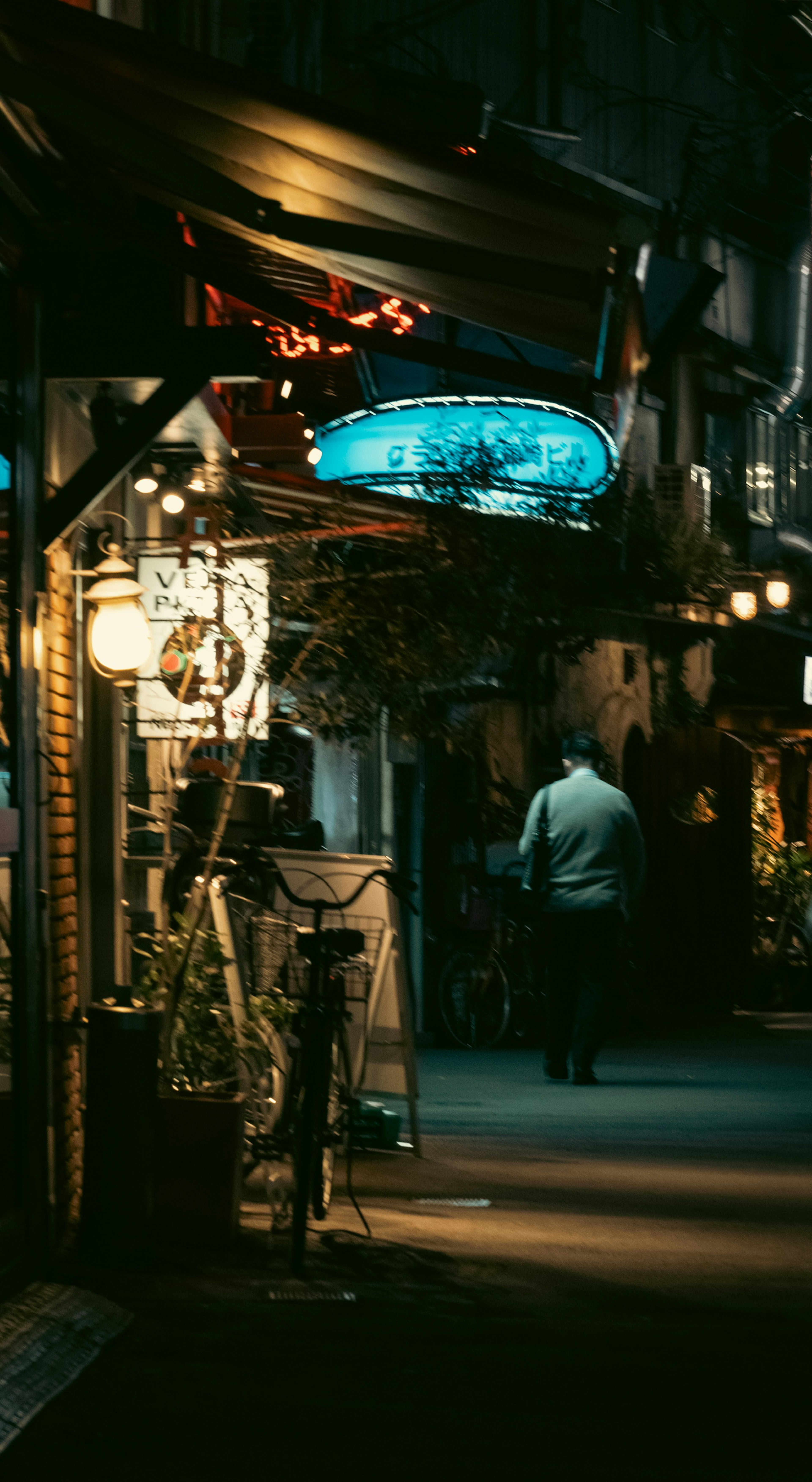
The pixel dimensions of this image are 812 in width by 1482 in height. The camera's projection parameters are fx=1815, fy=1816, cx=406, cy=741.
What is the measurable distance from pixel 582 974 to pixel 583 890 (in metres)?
0.57

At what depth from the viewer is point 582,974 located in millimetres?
12320

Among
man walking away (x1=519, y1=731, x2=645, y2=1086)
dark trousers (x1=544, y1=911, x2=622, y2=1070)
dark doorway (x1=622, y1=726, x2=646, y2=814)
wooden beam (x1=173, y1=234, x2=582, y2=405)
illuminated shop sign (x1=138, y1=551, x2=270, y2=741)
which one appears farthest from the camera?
dark doorway (x1=622, y1=726, x2=646, y2=814)

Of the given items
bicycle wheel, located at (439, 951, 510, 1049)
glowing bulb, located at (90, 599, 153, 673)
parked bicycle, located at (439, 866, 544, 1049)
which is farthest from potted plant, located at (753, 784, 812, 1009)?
glowing bulb, located at (90, 599, 153, 673)

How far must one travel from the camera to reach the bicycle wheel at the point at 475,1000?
15.1 m

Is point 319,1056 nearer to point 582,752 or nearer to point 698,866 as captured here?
point 582,752

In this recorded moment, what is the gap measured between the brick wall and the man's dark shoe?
5347 millimetres

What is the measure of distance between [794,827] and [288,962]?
17037 mm

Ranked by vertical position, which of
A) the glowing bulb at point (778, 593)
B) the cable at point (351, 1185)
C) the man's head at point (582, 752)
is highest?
the glowing bulb at point (778, 593)

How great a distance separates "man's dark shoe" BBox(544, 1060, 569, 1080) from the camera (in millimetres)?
12797

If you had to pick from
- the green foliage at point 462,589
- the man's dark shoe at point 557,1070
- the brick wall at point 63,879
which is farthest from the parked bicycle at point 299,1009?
the man's dark shoe at point 557,1070

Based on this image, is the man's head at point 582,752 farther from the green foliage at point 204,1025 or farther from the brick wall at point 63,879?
the brick wall at point 63,879

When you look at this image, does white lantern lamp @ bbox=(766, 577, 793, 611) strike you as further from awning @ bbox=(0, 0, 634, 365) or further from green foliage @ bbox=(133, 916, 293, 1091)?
awning @ bbox=(0, 0, 634, 365)

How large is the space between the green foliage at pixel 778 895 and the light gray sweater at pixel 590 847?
6113mm

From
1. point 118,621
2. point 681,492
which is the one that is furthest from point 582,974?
point 681,492
